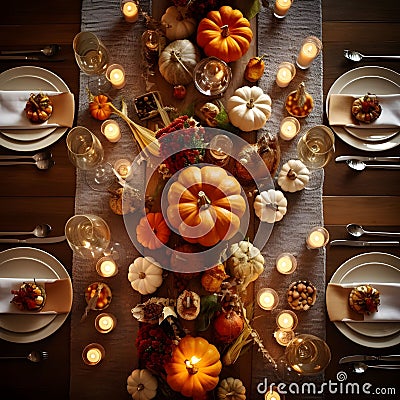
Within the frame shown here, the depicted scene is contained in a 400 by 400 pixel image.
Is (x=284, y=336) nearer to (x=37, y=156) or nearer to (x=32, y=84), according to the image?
(x=37, y=156)

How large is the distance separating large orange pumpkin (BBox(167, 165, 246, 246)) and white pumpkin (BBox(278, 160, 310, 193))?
266 millimetres

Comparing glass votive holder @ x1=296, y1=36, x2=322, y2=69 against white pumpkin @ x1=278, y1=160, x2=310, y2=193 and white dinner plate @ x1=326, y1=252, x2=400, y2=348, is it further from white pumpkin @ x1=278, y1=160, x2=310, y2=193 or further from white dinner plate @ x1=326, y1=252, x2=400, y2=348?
white dinner plate @ x1=326, y1=252, x2=400, y2=348

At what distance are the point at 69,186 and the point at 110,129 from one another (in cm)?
32

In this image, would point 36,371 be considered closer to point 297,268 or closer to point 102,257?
point 102,257

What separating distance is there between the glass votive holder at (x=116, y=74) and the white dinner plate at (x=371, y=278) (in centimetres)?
121

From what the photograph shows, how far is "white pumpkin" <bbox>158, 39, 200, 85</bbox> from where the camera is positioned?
6.58 ft

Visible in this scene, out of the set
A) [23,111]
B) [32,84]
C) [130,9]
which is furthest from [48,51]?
[130,9]

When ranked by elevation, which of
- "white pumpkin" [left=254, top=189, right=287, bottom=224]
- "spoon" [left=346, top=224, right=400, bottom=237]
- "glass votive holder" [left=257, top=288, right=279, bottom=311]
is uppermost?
"white pumpkin" [left=254, top=189, right=287, bottom=224]

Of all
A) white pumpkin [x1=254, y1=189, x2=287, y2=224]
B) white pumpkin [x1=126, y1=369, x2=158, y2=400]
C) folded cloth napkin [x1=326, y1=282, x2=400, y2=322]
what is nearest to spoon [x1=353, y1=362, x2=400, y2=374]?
folded cloth napkin [x1=326, y1=282, x2=400, y2=322]

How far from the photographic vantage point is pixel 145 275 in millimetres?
1918

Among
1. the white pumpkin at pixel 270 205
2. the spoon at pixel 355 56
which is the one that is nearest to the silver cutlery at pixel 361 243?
the white pumpkin at pixel 270 205

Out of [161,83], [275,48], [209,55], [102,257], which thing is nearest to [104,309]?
[102,257]

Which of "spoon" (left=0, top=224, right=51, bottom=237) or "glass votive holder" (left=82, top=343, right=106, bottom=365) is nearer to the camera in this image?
"glass votive holder" (left=82, top=343, right=106, bottom=365)

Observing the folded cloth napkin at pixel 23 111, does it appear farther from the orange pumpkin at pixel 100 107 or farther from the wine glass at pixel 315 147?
the wine glass at pixel 315 147
